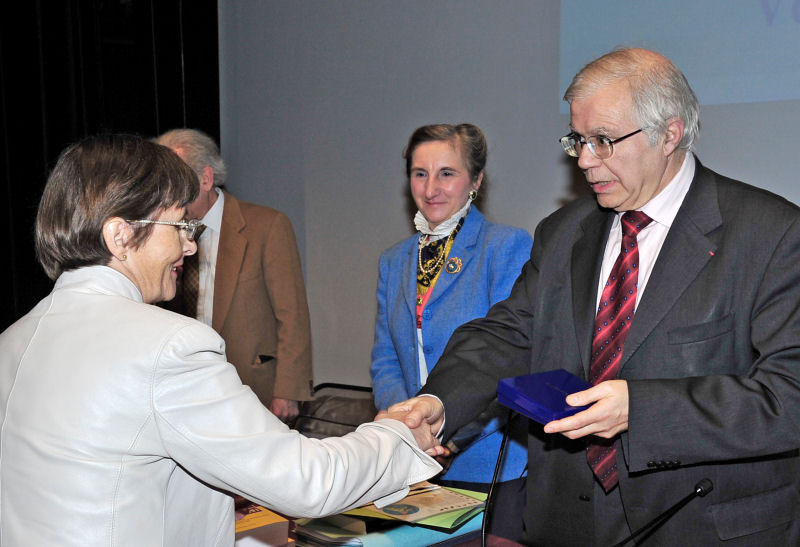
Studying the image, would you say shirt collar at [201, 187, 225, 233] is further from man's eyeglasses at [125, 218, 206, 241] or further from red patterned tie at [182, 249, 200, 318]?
man's eyeglasses at [125, 218, 206, 241]

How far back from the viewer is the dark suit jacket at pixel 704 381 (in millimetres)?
1662

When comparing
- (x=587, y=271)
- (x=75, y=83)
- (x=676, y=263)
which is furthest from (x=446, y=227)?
(x=75, y=83)

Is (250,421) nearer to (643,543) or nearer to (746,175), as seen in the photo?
(643,543)

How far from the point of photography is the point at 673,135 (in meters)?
1.93

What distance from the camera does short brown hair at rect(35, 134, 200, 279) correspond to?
4.76 ft

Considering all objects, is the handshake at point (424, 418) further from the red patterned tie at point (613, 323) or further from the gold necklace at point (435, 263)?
the gold necklace at point (435, 263)

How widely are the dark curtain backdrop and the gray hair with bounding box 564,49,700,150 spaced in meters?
3.81

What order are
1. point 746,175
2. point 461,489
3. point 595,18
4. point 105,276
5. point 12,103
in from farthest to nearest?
point 12,103 < point 595,18 < point 746,175 < point 461,489 < point 105,276

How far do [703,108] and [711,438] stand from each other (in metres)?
2.27

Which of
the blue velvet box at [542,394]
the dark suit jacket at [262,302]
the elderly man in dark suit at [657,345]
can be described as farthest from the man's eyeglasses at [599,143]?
the dark suit jacket at [262,302]

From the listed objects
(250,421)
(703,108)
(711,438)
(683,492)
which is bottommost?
(683,492)

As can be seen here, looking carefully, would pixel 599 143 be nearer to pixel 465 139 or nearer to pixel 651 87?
pixel 651 87

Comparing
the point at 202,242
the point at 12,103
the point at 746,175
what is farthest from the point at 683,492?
the point at 12,103

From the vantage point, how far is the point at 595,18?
3.77 m
